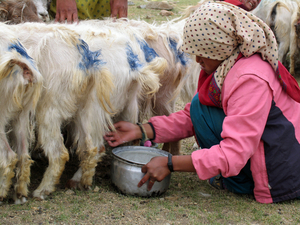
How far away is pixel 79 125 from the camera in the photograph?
249 cm

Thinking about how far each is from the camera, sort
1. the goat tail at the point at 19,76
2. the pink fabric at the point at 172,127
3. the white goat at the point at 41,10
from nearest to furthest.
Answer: the goat tail at the point at 19,76, the pink fabric at the point at 172,127, the white goat at the point at 41,10

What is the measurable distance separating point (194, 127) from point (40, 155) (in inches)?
59.5

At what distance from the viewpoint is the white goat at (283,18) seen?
660cm

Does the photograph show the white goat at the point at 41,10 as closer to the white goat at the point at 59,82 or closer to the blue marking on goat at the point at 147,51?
the white goat at the point at 59,82

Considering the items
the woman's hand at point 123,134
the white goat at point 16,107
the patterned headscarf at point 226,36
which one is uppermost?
the patterned headscarf at point 226,36

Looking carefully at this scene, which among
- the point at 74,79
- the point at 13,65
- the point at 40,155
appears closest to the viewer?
the point at 13,65

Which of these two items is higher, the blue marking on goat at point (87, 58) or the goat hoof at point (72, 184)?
the blue marking on goat at point (87, 58)

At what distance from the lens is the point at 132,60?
8.39ft

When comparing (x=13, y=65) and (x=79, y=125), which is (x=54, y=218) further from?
(x=13, y=65)

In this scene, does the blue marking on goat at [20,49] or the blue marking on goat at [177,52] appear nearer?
the blue marking on goat at [20,49]

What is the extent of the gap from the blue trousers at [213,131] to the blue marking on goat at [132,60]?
0.57m

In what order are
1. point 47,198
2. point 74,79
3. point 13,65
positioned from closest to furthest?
1. point 13,65
2. point 74,79
3. point 47,198

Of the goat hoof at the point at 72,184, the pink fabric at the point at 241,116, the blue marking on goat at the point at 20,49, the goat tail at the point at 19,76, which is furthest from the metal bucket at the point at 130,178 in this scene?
the blue marking on goat at the point at 20,49

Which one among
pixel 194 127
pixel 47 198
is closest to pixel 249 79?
pixel 194 127
